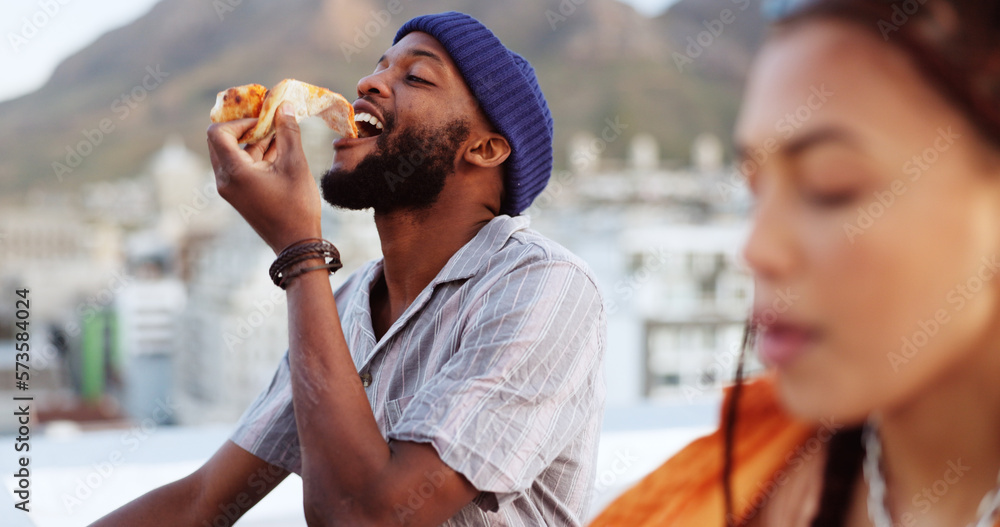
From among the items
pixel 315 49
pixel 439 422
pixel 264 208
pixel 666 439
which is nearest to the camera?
pixel 439 422

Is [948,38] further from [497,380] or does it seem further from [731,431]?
[497,380]

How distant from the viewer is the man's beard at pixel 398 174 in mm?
1521

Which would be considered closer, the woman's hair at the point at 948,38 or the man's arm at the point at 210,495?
the woman's hair at the point at 948,38

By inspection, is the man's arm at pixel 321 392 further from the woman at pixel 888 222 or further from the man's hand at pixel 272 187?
the woman at pixel 888 222

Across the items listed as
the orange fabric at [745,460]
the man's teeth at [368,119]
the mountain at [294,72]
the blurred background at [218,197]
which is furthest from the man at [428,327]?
the mountain at [294,72]

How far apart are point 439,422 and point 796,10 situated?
0.83m

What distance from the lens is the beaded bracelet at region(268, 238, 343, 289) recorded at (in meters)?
1.20

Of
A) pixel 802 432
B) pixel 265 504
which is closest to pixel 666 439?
pixel 265 504

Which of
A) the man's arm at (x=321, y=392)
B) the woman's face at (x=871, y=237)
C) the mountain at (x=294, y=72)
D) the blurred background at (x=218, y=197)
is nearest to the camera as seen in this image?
the woman's face at (x=871, y=237)

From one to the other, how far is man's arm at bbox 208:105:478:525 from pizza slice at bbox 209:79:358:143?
0.09ft

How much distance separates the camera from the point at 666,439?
3043mm

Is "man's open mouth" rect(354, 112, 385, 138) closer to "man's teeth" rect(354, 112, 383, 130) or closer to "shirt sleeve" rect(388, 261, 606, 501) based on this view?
"man's teeth" rect(354, 112, 383, 130)

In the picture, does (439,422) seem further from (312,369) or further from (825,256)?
(825,256)

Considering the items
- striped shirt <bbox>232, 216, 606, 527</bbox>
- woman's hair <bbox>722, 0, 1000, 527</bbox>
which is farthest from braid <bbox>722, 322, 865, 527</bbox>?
striped shirt <bbox>232, 216, 606, 527</bbox>
